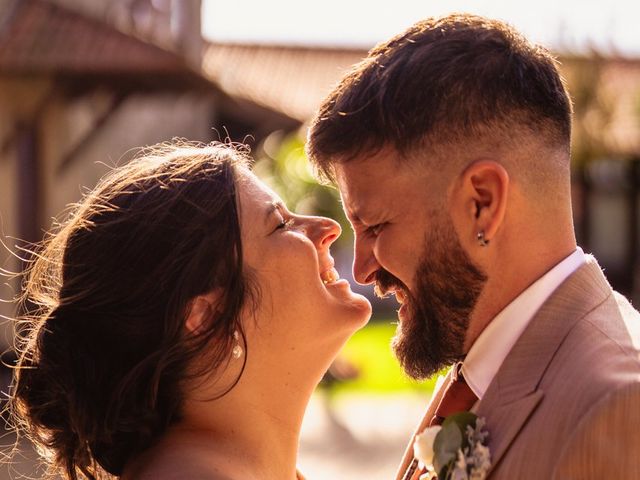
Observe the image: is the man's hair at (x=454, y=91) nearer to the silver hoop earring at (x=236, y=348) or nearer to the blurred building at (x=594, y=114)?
the silver hoop earring at (x=236, y=348)

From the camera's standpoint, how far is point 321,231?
3.29 meters

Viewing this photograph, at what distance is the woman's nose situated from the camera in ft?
10.7

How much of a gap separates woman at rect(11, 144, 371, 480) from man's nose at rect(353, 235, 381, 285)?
0.62ft

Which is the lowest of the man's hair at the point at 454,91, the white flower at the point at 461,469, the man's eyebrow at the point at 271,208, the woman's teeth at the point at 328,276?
the white flower at the point at 461,469

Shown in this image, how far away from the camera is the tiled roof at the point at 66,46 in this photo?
10.1 metres

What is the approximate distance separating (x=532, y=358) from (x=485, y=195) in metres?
0.39

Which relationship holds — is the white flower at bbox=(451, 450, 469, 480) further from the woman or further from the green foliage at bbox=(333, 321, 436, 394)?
the green foliage at bbox=(333, 321, 436, 394)

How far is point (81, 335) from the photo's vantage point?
306 centimetres

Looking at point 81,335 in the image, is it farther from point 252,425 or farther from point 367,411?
point 367,411

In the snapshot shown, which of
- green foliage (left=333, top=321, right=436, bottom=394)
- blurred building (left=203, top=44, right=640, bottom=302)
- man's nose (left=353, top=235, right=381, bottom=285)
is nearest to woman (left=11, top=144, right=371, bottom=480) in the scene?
man's nose (left=353, top=235, right=381, bottom=285)

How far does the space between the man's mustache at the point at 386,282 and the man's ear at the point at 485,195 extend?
Answer: 0.29m

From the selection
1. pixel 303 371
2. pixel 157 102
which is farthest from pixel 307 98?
pixel 303 371

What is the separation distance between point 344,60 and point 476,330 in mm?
27864

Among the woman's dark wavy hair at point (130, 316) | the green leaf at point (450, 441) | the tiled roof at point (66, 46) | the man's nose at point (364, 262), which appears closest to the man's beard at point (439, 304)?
the man's nose at point (364, 262)
